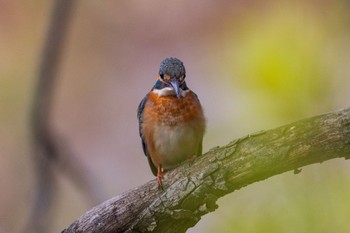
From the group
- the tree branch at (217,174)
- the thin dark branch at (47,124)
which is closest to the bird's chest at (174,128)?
the thin dark branch at (47,124)

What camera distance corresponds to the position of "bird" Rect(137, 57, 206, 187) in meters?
3.68

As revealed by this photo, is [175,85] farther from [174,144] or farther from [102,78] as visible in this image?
[102,78]

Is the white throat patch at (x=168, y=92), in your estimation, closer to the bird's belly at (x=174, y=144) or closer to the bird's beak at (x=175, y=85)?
the bird's beak at (x=175, y=85)

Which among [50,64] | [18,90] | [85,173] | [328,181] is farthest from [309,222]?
[18,90]

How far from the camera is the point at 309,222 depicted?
162 cm

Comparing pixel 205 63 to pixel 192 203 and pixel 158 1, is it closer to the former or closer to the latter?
pixel 158 1

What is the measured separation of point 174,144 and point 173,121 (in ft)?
0.40

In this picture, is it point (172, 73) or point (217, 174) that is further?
point (172, 73)

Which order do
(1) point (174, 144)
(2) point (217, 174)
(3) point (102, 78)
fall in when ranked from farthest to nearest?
(3) point (102, 78)
(1) point (174, 144)
(2) point (217, 174)

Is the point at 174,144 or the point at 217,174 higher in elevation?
the point at 174,144

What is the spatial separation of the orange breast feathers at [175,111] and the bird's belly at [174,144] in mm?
36

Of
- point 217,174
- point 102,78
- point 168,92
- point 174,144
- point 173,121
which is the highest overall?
point 102,78

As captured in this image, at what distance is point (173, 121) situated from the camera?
3725mm

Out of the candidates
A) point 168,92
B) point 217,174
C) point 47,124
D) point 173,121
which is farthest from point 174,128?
point 217,174
